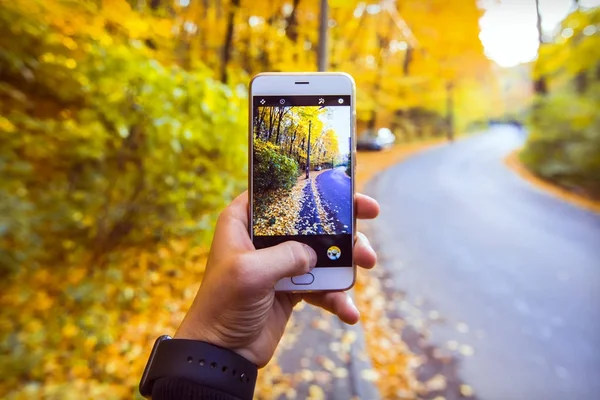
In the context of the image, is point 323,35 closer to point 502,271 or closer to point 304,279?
point 304,279

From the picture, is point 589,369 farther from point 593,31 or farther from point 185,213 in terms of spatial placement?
point 185,213

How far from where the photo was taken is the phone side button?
35.4 inches

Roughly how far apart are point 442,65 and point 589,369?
8.31ft

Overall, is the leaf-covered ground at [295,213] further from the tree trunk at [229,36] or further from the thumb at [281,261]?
the tree trunk at [229,36]

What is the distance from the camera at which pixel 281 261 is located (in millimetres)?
775

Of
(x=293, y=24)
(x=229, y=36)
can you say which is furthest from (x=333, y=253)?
(x=229, y=36)

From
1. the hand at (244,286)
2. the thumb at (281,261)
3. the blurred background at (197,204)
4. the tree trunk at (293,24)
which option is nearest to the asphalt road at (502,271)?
the blurred background at (197,204)

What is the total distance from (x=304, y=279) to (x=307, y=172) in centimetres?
25

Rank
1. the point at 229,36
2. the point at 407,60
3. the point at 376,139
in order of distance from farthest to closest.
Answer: the point at 376,139 → the point at 407,60 → the point at 229,36

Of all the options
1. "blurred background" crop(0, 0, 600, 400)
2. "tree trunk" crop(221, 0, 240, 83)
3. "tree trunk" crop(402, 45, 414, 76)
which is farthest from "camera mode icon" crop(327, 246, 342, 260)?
"tree trunk" crop(402, 45, 414, 76)

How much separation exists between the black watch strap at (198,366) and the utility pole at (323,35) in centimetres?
151

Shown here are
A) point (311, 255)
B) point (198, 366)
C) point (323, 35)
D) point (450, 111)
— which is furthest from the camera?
point (450, 111)

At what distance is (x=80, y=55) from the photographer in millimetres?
1659

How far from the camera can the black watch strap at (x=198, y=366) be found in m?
0.71
